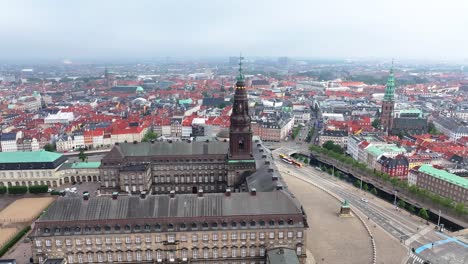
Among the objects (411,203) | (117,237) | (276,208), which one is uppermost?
(276,208)

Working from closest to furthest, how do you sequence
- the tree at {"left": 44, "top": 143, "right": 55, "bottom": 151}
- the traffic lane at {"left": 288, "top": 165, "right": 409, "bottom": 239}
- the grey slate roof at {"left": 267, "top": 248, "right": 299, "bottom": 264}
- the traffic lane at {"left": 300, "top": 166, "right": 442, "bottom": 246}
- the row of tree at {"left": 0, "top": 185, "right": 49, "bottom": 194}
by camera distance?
the grey slate roof at {"left": 267, "top": 248, "right": 299, "bottom": 264}
the traffic lane at {"left": 300, "top": 166, "right": 442, "bottom": 246}
the traffic lane at {"left": 288, "top": 165, "right": 409, "bottom": 239}
the row of tree at {"left": 0, "top": 185, "right": 49, "bottom": 194}
the tree at {"left": 44, "top": 143, "right": 55, "bottom": 151}

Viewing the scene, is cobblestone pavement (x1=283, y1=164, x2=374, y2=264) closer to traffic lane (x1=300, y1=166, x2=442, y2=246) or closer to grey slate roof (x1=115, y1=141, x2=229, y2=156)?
traffic lane (x1=300, y1=166, x2=442, y2=246)

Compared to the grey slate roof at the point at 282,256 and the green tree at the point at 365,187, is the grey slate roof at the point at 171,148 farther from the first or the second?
the grey slate roof at the point at 282,256

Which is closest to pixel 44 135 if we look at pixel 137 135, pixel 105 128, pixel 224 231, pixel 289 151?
pixel 105 128

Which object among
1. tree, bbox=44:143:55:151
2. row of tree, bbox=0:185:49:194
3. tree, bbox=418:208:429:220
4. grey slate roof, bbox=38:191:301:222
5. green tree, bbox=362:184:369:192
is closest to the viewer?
grey slate roof, bbox=38:191:301:222

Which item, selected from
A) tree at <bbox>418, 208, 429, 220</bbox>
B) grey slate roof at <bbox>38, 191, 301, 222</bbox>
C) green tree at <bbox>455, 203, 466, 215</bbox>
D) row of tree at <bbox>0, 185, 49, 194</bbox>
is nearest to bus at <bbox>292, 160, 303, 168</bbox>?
tree at <bbox>418, 208, 429, 220</bbox>

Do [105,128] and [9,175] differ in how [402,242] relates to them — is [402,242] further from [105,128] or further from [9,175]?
[105,128]

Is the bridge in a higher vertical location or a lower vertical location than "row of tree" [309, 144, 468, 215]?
lower
